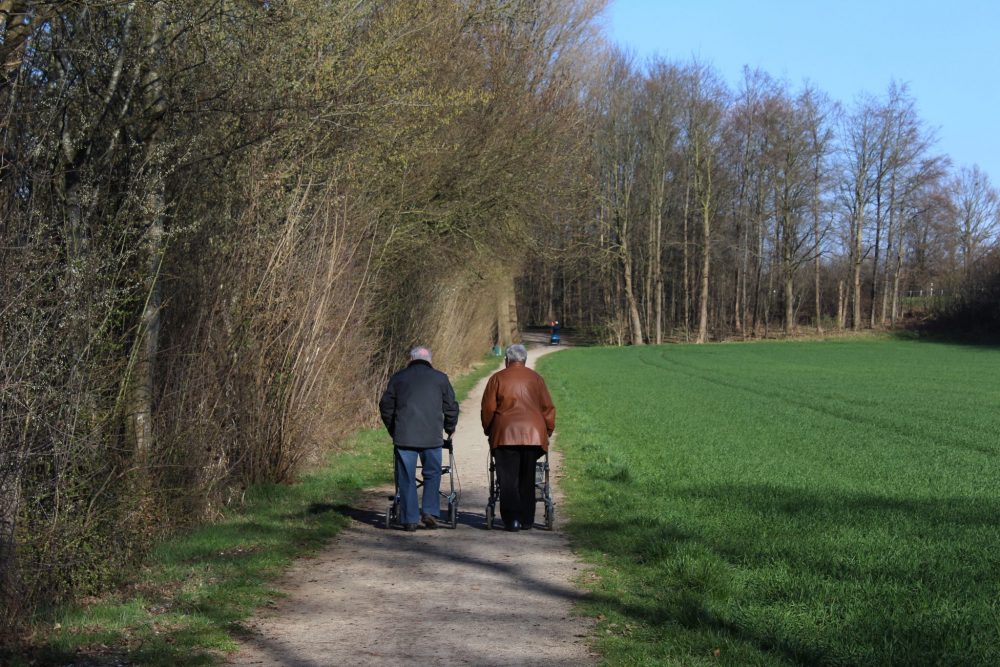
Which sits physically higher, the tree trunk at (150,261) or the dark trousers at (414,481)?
the tree trunk at (150,261)

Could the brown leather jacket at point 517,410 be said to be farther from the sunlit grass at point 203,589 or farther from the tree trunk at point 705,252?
the tree trunk at point 705,252

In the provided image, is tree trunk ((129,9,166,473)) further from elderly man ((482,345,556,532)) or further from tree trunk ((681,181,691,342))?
tree trunk ((681,181,691,342))

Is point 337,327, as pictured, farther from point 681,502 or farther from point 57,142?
point 57,142

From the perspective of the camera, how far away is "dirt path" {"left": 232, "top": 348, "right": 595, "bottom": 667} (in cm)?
615

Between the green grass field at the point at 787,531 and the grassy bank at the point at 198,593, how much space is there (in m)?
2.36

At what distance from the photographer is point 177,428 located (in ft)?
30.5

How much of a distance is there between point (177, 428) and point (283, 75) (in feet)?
11.2

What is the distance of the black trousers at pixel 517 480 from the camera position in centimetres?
1049

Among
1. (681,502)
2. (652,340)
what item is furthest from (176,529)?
(652,340)

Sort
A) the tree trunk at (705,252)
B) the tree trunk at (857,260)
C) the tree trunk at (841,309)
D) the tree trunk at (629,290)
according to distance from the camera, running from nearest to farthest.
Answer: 1. the tree trunk at (629,290)
2. the tree trunk at (705,252)
3. the tree trunk at (857,260)
4. the tree trunk at (841,309)

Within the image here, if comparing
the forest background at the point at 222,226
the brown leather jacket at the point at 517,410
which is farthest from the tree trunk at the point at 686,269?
the brown leather jacket at the point at 517,410

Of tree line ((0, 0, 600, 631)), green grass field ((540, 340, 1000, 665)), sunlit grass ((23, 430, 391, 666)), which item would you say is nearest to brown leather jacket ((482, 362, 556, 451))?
green grass field ((540, 340, 1000, 665))

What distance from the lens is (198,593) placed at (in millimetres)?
7445

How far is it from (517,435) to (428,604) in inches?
128
